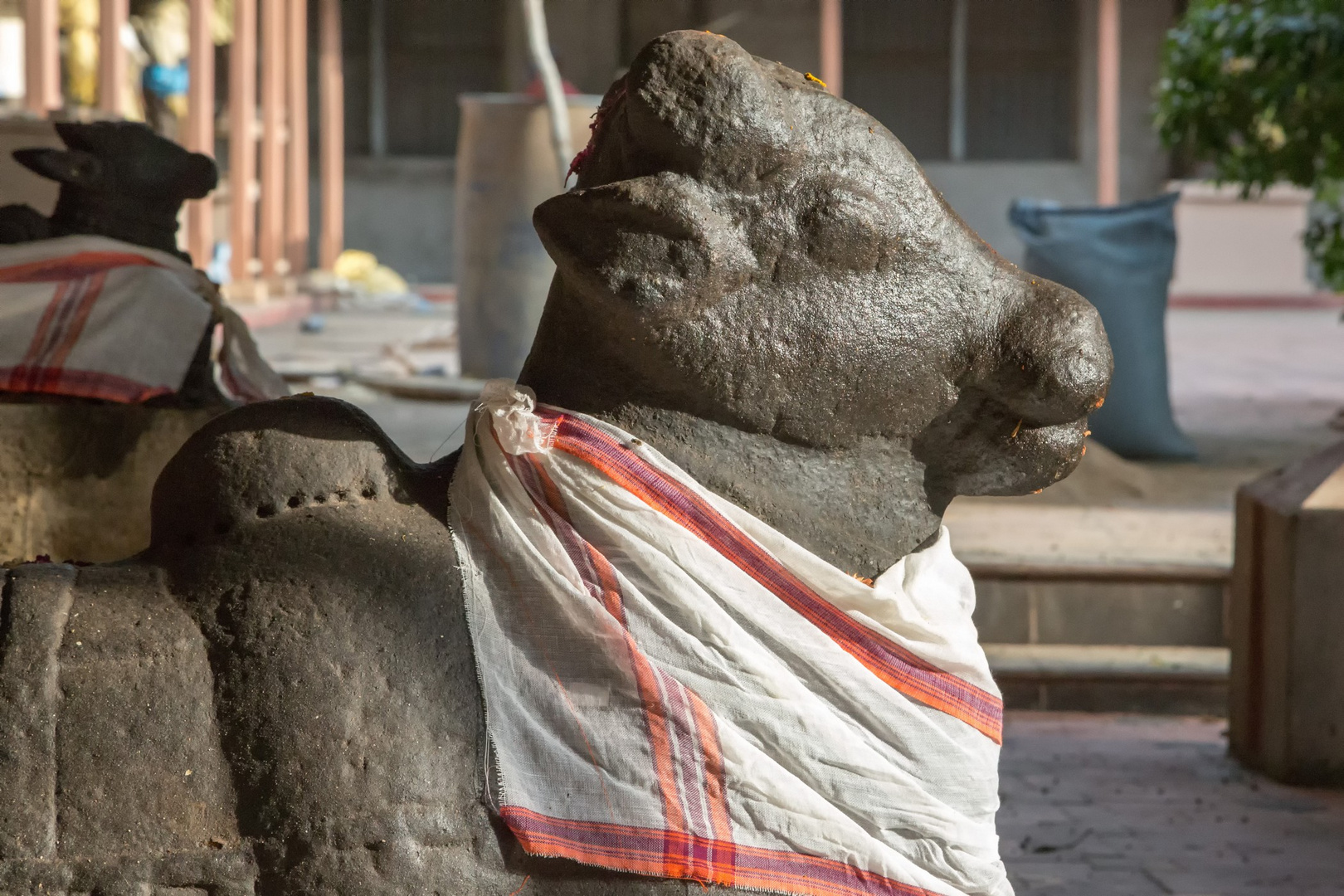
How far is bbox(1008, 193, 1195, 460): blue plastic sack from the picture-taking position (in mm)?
6430

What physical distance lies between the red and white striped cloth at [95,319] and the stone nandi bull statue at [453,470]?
59cm

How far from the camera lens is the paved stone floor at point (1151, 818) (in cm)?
270

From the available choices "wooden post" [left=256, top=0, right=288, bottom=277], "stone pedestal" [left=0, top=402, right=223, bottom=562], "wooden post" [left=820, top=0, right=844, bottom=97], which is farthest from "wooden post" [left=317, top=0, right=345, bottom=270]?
"stone pedestal" [left=0, top=402, right=223, bottom=562]

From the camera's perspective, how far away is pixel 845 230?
161 centimetres

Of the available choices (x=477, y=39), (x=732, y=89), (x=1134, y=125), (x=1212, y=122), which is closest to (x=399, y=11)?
(x=477, y=39)

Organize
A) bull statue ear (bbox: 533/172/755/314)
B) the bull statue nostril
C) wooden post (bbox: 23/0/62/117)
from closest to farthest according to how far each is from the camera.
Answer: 1. bull statue ear (bbox: 533/172/755/314)
2. the bull statue nostril
3. wooden post (bbox: 23/0/62/117)

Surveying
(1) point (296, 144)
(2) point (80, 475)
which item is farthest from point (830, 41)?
(2) point (80, 475)

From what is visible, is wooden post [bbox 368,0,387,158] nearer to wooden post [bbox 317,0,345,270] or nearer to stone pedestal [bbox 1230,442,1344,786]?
wooden post [bbox 317,0,345,270]

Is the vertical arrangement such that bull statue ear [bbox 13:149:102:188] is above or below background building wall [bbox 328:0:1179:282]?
below

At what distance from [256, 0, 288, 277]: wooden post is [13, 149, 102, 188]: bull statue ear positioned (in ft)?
33.8

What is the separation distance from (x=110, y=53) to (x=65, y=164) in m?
6.24

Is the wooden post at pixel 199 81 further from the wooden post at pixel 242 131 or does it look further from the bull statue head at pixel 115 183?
the bull statue head at pixel 115 183

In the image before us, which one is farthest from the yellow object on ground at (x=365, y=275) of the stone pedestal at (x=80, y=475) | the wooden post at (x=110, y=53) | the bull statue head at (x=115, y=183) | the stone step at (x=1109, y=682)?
the stone pedestal at (x=80, y=475)

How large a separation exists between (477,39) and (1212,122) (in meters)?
12.2
